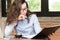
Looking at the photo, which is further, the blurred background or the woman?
the blurred background

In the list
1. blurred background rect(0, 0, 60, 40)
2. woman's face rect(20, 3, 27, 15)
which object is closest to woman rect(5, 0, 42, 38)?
woman's face rect(20, 3, 27, 15)

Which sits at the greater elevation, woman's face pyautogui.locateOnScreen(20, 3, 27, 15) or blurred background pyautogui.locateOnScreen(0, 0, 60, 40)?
woman's face pyautogui.locateOnScreen(20, 3, 27, 15)

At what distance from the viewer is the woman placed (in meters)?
2.21

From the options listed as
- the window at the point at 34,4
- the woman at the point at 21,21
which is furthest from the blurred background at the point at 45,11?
the woman at the point at 21,21

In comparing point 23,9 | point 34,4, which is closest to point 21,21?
point 23,9

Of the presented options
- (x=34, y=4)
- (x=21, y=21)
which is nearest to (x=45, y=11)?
(x=34, y=4)

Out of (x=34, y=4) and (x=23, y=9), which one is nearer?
(x=23, y=9)

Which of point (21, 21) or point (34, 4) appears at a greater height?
point (34, 4)

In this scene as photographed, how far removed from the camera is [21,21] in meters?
2.28

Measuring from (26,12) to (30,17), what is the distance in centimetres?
9

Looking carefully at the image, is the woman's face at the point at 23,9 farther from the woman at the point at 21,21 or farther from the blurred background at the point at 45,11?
the blurred background at the point at 45,11

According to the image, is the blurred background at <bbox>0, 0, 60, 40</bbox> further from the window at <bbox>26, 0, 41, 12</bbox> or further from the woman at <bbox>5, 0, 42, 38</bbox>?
the woman at <bbox>5, 0, 42, 38</bbox>

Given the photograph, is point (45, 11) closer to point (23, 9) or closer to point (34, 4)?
point (34, 4)

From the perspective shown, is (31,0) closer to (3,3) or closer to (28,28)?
(3,3)
